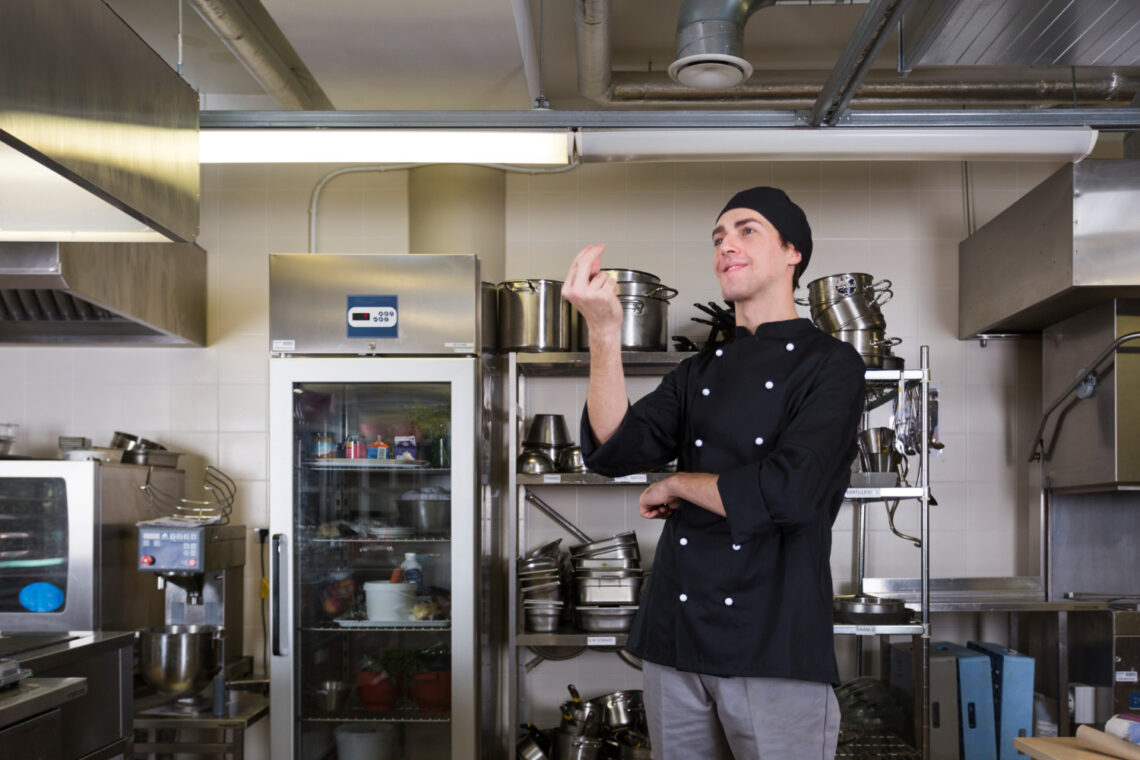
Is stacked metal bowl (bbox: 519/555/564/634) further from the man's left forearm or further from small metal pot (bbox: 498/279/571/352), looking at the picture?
the man's left forearm

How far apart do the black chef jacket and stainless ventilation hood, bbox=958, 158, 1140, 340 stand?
204cm

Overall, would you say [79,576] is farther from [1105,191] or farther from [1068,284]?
[1105,191]

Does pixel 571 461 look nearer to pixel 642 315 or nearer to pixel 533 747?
pixel 642 315

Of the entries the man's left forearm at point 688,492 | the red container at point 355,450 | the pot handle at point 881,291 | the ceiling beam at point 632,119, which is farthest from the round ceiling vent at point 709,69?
the red container at point 355,450

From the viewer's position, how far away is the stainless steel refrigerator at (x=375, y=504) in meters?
3.61

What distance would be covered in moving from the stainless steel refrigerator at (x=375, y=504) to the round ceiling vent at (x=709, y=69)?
3.40ft

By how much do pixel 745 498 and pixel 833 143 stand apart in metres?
1.68

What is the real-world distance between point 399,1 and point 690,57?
2.83ft

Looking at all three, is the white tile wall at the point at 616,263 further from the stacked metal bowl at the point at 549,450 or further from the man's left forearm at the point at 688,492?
the man's left forearm at the point at 688,492

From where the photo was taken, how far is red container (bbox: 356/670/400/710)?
146 inches

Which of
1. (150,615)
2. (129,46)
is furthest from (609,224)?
(129,46)

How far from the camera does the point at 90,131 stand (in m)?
1.63

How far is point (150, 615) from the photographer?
3.85 metres

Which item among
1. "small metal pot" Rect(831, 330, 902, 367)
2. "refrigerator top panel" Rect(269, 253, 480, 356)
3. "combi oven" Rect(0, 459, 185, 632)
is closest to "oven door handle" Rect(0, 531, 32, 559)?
"combi oven" Rect(0, 459, 185, 632)
